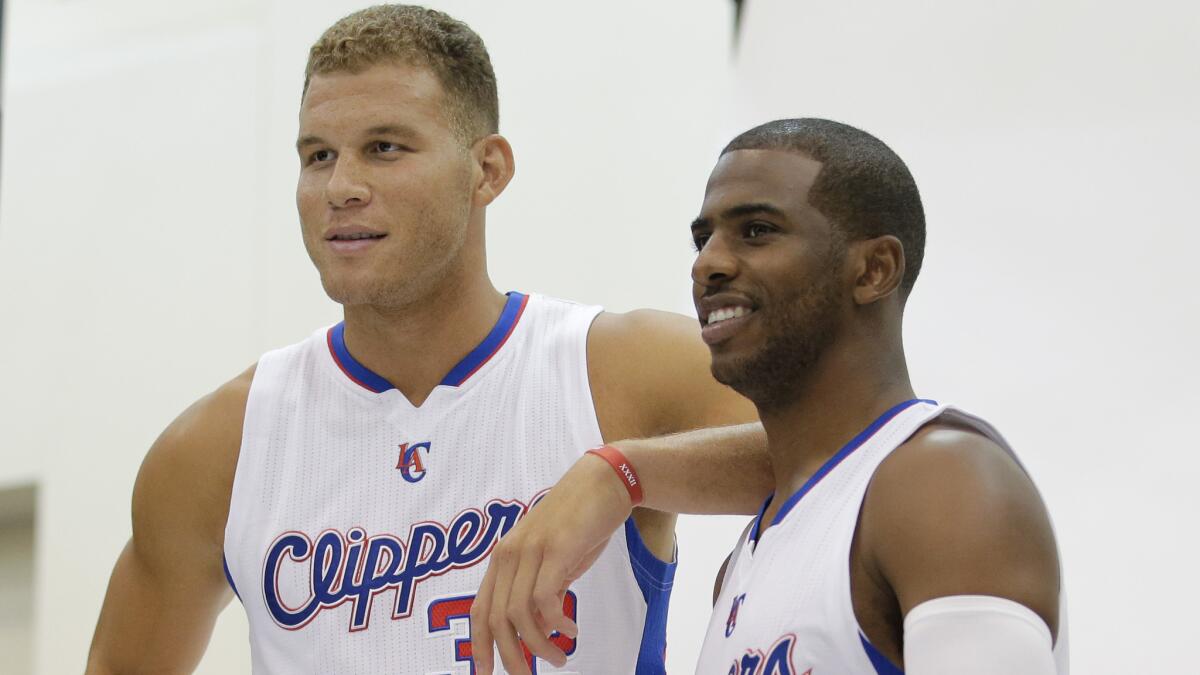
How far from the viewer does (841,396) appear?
1.60 meters

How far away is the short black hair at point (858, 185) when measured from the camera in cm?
161

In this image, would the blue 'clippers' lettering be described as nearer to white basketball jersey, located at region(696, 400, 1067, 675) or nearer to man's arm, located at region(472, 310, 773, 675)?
man's arm, located at region(472, 310, 773, 675)

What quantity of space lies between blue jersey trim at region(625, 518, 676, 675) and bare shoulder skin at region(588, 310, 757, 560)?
2cm

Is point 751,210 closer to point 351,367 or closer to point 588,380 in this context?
point 588,380

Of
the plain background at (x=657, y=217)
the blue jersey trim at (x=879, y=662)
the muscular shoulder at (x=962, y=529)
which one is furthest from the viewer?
the plain background at (x=657, y=217)

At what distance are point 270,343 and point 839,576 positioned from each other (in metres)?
3.53

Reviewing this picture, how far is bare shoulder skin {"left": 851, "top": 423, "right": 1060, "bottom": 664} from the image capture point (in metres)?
1.24

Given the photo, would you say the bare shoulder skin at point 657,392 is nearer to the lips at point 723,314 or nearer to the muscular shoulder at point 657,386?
the muscular shoulder at point 657,386

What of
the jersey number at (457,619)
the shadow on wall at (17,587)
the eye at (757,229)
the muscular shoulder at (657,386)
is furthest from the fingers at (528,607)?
the shadow on wall at (17,587)

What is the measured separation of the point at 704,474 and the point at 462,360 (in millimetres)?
624

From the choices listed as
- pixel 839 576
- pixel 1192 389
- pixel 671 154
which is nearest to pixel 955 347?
pixel 1192 389

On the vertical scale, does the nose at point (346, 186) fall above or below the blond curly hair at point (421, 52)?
below

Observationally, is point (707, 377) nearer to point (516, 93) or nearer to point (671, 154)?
point (671, 154)

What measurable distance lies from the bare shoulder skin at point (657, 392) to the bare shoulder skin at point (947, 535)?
0.81m
